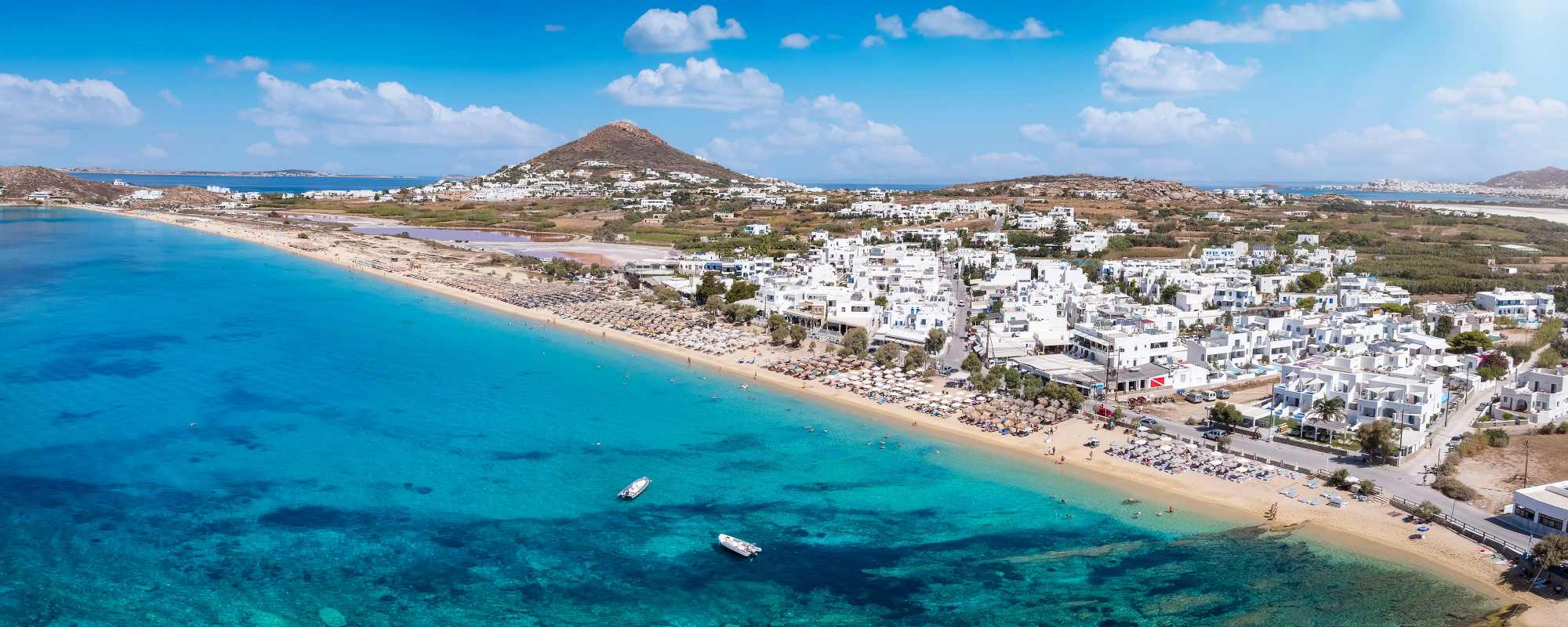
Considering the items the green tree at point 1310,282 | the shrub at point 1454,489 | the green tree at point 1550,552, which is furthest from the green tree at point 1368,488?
the green tree at point 1310,282

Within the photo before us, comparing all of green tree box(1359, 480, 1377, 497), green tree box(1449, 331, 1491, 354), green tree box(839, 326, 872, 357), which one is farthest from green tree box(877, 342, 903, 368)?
green tree box(1449, 331, 1491, 354)

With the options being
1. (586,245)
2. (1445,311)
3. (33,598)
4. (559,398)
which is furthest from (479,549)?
(586,245)

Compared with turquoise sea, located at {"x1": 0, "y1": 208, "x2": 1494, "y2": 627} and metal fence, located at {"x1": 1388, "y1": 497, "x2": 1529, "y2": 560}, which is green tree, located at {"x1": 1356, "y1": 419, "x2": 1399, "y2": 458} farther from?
turquoise sea, located at {"x1": 0, "y1": 208, "x2": 1494, "y2": 627}

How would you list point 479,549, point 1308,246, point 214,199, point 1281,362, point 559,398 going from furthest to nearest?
point 214,199 < point 1308,246 < point 1281,362 < point 559,398 < point 479,549

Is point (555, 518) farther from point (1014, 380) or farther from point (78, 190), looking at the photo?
point (78, 190)

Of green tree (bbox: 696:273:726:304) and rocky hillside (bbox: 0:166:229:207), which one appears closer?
green tree (bbox: 696:273:726:304)

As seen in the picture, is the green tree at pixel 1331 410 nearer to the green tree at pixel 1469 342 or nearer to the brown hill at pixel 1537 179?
the green tree at pixel 1469 342

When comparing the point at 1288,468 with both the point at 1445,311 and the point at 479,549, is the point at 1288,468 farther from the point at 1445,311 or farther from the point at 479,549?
the point at 1445,311
